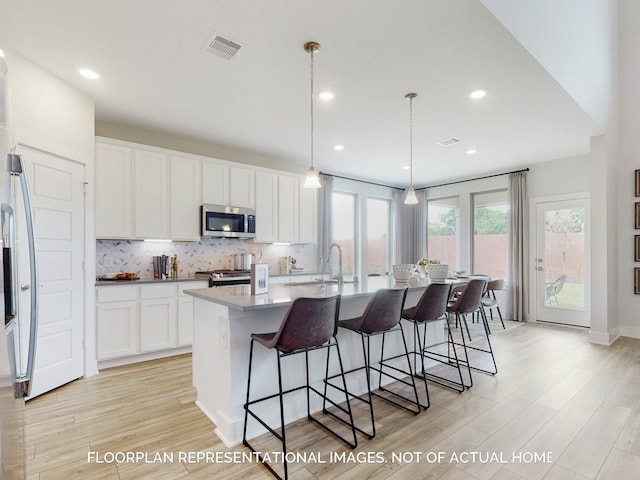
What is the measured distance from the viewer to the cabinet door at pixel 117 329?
3471 mm

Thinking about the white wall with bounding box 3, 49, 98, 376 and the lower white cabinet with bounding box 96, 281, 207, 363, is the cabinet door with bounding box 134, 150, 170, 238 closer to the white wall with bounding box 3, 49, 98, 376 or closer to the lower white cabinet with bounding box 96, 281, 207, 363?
the white wall with bounding box 3, 49, 98, 376

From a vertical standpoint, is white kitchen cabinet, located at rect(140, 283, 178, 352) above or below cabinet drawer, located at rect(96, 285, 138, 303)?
below

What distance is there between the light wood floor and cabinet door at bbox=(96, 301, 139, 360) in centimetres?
23

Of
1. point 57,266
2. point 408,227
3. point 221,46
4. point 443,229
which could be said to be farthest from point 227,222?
point 443,229

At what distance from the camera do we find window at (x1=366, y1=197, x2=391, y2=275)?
716 centimetres

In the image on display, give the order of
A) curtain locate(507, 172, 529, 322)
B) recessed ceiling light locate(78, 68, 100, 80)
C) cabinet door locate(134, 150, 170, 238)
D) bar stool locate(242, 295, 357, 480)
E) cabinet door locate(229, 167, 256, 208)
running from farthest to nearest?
curtain locate(507, 172, 529, 322) → cabinet door locate(229, 167, 256, 208) → cabinet door locate(134, 150, 170, 238) → recessed ceiling light locate(78, 68, 100, 80) → bar stool locate(242, 295, 357, 480)

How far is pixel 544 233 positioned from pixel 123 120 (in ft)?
21.5

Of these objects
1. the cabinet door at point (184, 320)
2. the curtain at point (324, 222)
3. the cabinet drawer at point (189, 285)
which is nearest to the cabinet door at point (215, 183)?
the cabinet drawer at point (189, 285)

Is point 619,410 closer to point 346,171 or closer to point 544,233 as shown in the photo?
point 544,233

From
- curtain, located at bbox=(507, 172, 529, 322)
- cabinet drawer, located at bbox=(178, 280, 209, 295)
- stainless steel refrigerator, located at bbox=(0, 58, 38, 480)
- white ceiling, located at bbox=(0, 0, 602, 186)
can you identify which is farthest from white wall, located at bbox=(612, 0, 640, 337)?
stainless steel refrigerator, located at bbox=(0, 58, 38, 480)

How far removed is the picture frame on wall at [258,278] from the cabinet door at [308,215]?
3.00 m

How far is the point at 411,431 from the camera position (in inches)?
91.0

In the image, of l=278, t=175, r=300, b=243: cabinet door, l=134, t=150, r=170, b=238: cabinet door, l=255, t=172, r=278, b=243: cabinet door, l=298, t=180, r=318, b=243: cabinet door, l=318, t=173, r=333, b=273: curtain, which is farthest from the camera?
l=318, t=173, r=333, b=273: curtain

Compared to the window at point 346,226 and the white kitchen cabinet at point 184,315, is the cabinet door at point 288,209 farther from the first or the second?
the white kitchen cabinet at point 184,315
